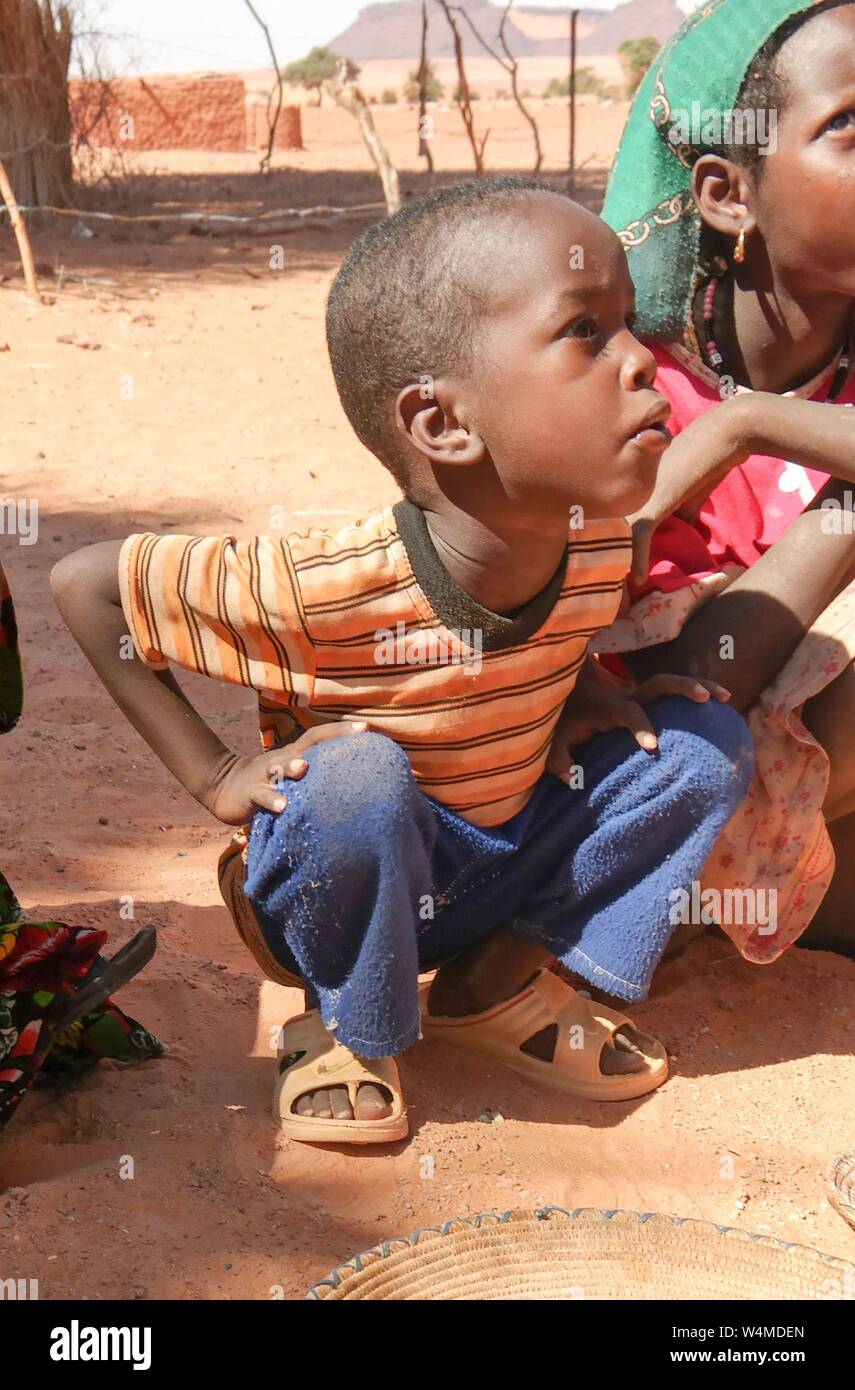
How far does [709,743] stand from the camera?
Answer: 87.7 inches

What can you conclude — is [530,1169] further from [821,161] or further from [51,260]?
[51,260]

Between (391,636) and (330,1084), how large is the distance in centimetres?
67

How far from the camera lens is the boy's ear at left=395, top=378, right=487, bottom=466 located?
1.95 m

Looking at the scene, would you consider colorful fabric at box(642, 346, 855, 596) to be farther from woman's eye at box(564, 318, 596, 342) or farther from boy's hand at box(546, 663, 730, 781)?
woman's eye at box(564, 318, 596, 342)

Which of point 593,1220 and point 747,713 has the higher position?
point 747,713

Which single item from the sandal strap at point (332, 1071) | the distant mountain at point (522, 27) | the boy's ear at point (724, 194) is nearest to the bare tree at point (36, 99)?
the boy's ear at point (724, 194)

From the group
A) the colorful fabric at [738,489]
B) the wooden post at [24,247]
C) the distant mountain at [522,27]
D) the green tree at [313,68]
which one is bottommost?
the distant mountain at [522,27]

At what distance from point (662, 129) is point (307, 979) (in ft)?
4.79

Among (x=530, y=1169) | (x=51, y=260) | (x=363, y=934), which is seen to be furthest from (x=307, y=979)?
(x=51, y=260)

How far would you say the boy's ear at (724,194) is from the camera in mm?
2346

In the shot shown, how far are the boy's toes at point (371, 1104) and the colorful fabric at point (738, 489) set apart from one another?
96cm

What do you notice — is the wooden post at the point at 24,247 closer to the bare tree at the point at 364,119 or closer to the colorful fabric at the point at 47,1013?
the bare tree at the point at 364,119

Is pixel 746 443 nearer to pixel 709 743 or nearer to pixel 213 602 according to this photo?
pixel 709 743

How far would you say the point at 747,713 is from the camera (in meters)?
2.41
